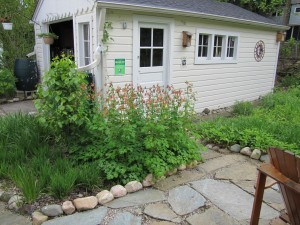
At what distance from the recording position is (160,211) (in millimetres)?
2572

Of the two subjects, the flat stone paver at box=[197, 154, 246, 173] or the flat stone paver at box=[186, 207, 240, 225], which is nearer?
the flat stone paver at box=[186, 207, 240, 225]

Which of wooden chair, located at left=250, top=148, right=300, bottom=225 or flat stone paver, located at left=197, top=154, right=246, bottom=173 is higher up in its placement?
wooden chair, located at left=250, top=148, right=300, bottom=225

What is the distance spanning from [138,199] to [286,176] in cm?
146

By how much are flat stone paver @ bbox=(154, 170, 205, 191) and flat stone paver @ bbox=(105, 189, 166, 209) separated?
0.12 metres

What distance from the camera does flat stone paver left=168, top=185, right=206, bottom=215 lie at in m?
2.61

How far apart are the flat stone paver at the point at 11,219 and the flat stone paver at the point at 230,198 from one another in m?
1.75

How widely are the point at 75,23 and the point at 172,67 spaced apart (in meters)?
2.22

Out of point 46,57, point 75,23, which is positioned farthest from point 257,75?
point 46,57

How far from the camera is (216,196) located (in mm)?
2846

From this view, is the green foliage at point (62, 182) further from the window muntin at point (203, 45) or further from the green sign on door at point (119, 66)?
the window muntin at point (203, 45)

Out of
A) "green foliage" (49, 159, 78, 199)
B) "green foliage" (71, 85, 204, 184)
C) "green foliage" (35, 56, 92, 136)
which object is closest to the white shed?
"green foliage" (35, 56, 92, 136)

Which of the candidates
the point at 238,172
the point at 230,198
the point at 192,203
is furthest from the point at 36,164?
the point at 238,172

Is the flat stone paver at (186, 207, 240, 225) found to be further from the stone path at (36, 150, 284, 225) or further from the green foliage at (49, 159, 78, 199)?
the green foliage at (49, 159, 78, 199)

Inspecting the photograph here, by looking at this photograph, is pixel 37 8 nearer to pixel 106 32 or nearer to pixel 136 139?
pixel 106 32
